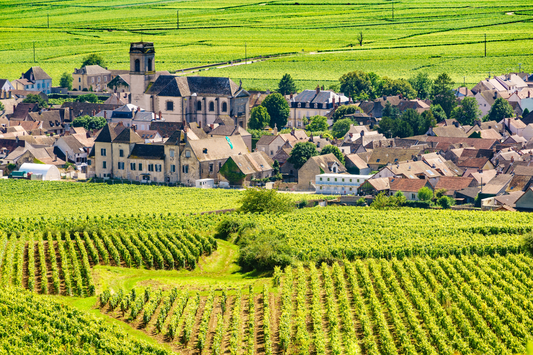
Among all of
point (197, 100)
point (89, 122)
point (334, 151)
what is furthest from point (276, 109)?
point (334, 151)

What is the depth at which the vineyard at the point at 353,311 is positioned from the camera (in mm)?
38531

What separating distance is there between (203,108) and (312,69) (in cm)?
6535

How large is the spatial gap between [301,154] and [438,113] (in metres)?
40.1

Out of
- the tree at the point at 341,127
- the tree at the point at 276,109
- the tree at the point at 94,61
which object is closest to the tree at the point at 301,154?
the tree at the point at 341,127

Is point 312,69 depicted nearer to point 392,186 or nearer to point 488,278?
point 392,186

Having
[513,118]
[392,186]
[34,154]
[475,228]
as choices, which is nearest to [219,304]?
[475,228]

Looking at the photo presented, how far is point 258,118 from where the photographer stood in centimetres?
12425

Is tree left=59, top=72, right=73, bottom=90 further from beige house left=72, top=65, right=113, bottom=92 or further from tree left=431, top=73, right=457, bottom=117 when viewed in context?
tree left=431, top=73, right=457, bottom=117

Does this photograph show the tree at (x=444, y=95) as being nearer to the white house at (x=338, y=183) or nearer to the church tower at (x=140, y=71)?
the church tower at (x=140, y=71)

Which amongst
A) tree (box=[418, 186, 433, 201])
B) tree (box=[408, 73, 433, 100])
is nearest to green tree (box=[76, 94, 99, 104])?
tree (box=[408, 73, 433, 100])

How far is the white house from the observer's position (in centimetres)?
8881

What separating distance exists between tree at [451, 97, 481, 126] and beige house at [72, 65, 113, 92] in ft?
220

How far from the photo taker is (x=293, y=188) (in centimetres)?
9250

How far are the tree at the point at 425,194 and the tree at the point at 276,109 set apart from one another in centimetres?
4871
